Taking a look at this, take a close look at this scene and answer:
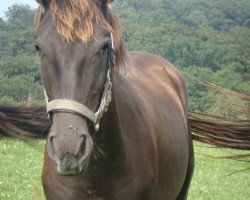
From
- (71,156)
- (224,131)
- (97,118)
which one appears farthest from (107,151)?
(224,131)

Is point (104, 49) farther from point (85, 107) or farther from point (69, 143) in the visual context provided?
point (69, 143)

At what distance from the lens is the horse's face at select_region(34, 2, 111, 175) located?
2.21 m

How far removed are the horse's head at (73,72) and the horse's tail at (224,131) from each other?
3.20m

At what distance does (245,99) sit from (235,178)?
5.71 meters

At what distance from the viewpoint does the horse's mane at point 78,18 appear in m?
2.40

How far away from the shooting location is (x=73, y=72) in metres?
2.36

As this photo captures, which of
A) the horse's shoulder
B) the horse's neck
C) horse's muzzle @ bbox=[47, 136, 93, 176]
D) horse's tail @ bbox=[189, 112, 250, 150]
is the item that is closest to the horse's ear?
the horse's neck

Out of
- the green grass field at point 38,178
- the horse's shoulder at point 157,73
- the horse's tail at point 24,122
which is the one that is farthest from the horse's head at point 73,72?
the green grass field at point 38,178

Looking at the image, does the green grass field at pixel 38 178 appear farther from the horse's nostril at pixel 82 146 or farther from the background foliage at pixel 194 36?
the background foliage at pixel 194 36

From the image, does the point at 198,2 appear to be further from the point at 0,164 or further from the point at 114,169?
the point at 114,169

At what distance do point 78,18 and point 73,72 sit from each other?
0.29 meters

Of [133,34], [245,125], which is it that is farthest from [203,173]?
[133,34]

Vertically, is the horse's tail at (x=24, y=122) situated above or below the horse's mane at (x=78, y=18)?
below

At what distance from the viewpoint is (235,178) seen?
10.9 meters
